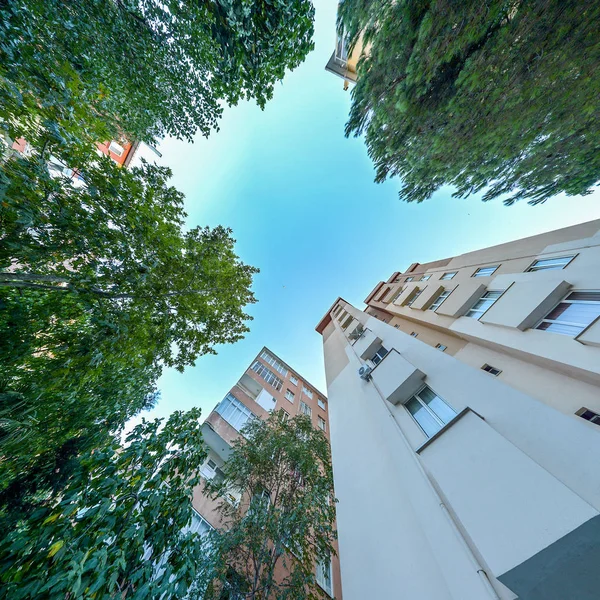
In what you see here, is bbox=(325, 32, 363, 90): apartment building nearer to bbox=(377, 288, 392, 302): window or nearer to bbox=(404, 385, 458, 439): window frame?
bbox=(377, 288, 392, 302): window

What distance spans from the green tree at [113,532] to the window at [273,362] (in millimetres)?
16718

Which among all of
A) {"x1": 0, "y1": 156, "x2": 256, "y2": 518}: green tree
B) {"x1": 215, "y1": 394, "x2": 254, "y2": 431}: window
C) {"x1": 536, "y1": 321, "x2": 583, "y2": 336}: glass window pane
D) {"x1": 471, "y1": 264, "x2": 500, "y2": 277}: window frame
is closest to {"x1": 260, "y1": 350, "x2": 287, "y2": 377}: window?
{"x1": 215, "y1": 394, "x2": 254, "y2": 431}: window

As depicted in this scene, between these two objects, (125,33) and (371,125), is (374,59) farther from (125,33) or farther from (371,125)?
(125,33)

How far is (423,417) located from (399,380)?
1.17m

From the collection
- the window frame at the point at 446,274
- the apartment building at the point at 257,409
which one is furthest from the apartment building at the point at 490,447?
the apartment building at the point at 257,409

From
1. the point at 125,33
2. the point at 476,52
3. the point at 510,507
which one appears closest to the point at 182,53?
Answer: the point at 125,33

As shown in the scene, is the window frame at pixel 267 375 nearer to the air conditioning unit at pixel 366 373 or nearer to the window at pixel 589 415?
the air conditioning unit at pixel 366 373

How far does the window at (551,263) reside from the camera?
687 cm

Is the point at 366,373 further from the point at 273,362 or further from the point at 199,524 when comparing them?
the point at 273,362

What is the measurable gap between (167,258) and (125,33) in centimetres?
597

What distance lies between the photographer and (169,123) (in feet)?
25.2

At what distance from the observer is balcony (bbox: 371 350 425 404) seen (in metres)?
6.78

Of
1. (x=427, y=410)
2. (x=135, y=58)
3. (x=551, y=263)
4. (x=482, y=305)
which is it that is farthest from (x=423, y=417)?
(x=135, y=58)

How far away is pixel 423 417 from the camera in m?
6.16
